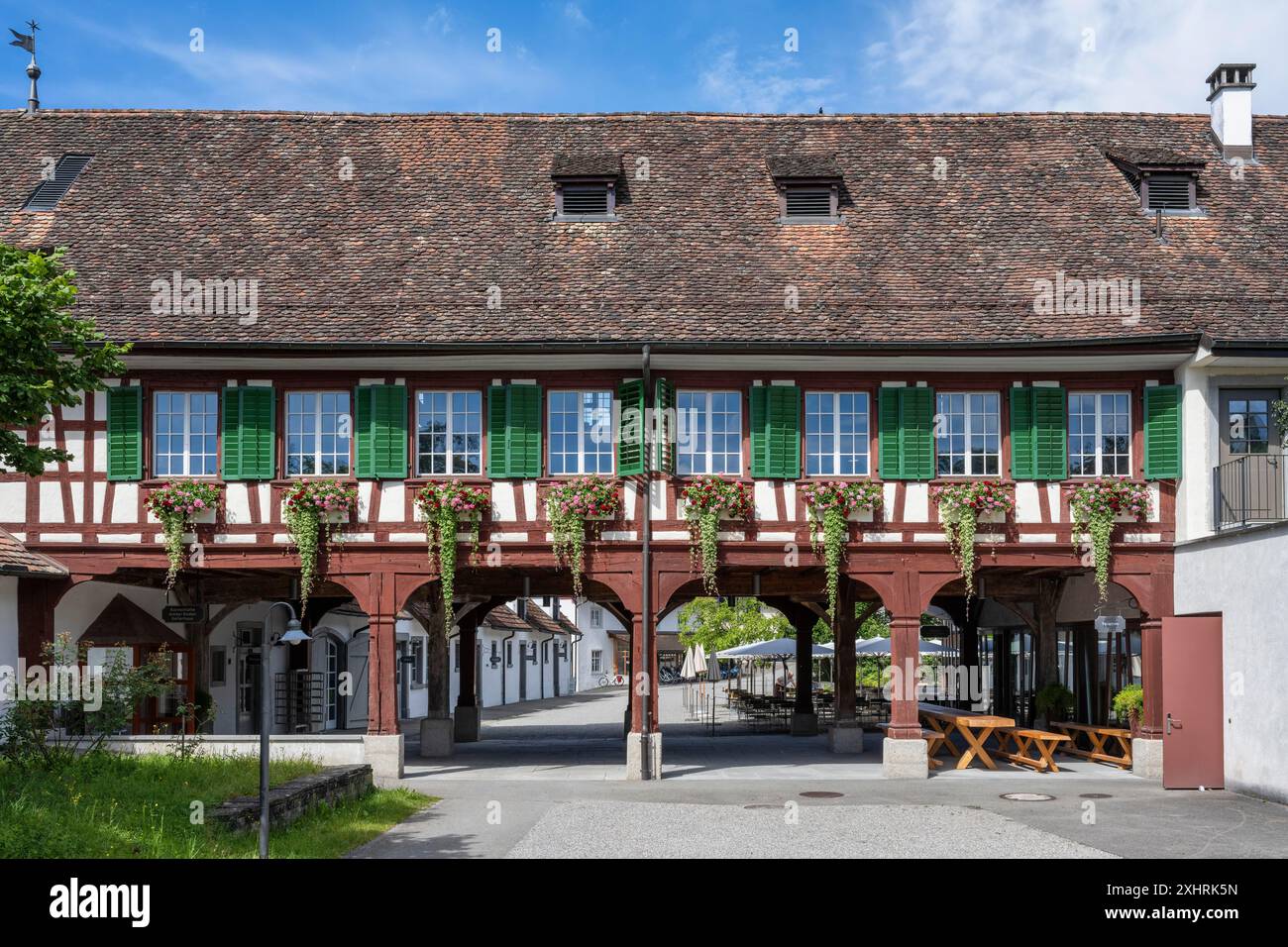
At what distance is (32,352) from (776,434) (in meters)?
10.5

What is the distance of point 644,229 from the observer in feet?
75.4

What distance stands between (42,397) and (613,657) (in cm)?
7312

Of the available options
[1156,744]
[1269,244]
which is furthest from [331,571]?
[1269,244]

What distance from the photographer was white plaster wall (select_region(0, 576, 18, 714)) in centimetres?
2027

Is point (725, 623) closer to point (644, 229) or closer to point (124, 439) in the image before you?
point (644, 229)

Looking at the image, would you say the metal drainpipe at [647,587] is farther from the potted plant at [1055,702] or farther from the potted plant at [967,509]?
the potted plant at [1055,702]

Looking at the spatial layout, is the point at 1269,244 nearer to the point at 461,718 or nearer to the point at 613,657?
the point at 461,718

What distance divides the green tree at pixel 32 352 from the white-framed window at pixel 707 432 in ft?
29.4

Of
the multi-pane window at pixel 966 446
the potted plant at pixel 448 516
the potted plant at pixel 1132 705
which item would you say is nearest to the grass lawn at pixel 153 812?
the potted plant at pixel 448 516

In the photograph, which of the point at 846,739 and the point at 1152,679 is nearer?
the point at 1152,679

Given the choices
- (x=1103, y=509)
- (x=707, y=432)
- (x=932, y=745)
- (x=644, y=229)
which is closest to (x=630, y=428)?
(x=707, y=432)

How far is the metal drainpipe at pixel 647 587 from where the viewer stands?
20406 millimetres

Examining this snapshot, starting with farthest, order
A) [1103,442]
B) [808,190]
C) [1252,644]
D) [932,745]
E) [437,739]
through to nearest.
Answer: [437,739], [808,190], [932,745], [1103,442], [1252,644]

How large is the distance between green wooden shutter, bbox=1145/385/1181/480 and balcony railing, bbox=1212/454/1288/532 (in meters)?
0.65
